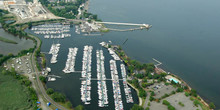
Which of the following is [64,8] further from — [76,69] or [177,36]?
[177,36]

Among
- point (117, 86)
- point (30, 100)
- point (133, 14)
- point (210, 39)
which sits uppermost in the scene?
point (133, 14)

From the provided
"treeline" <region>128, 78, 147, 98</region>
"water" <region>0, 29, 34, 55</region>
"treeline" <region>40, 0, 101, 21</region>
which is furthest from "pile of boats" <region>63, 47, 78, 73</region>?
"treeline" <region>40, 0, 101, 21</region>

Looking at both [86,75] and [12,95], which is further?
[86,75]

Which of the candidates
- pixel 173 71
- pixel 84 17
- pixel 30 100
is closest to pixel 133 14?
pixel 84 17

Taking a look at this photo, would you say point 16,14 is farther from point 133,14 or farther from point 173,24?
point 173,24

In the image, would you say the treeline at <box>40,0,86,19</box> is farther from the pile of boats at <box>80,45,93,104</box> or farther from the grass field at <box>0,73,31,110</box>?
the grass field at <box>0,73,31,110</box>

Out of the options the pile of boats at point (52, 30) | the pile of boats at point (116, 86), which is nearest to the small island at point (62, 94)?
the pile of boats at point (52, 30)

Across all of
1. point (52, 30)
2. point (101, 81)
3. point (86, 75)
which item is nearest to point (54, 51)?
point (86, 75)
